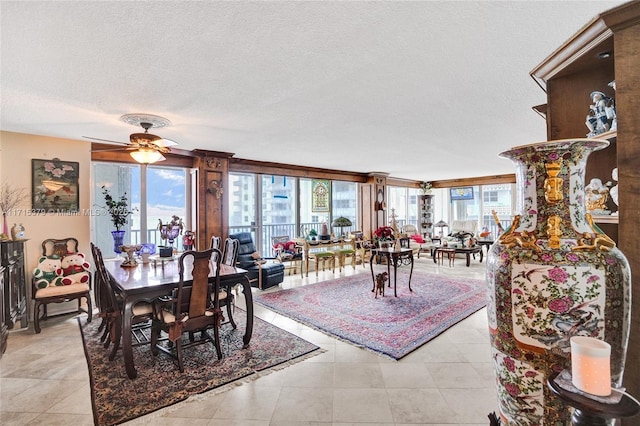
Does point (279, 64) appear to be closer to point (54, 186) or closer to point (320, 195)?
point (54, 186)

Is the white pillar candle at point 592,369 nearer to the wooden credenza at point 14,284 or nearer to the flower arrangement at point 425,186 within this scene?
the wooden credenza at point 14,284

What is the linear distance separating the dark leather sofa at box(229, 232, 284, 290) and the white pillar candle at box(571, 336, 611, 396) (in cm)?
485

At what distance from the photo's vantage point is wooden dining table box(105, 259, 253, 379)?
2.47 meters

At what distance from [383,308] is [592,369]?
11.6 ft

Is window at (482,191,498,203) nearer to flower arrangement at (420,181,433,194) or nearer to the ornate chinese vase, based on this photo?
flower arrangement at (420,181,433,194)

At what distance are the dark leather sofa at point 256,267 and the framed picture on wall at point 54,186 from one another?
7.70ft

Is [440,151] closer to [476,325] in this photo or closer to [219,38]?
[476,325]

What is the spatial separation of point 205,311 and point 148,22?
7.56ft

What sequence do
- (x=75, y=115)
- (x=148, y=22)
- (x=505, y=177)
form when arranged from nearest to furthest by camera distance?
(x=148, y=22), (x=75, y=115), (x=505, y=177)

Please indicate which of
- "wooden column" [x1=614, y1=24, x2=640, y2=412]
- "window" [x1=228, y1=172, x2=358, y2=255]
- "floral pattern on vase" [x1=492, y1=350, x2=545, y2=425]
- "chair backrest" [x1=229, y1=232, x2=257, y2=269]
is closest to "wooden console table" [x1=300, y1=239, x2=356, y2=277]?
"window" [x1=228, y1=172, x2=358, y2=255]

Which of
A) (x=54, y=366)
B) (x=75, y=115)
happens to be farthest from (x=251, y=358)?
(x=75, y=115)

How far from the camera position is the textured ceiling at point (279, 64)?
158 centimetres

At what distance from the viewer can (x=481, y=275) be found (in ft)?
20.9

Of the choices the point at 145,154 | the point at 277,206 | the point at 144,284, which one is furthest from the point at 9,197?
the point at 277,206
